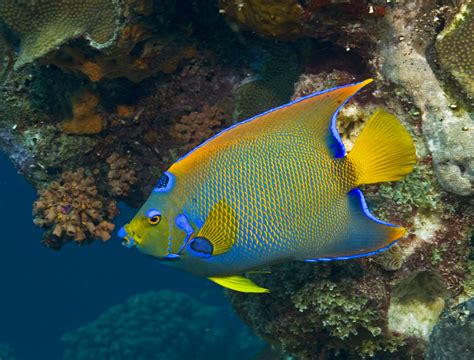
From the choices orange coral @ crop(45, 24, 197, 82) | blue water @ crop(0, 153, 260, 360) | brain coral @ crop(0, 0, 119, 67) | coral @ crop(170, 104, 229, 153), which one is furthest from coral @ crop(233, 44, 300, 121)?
blue water @ crop(0, 153, 260, 360)

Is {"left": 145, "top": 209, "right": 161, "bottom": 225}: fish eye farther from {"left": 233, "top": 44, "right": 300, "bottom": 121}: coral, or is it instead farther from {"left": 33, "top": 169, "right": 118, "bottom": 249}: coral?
{"left": 33, "top": 169, "right": 118, "bottom": 249}: coral

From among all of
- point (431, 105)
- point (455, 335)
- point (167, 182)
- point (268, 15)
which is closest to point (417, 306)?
point (455, 335)

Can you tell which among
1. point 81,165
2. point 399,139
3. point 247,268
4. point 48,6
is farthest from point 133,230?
point 81,165

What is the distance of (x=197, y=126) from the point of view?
488 centimetres

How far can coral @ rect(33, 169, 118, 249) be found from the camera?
479cm

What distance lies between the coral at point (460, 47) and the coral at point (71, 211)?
144 inches

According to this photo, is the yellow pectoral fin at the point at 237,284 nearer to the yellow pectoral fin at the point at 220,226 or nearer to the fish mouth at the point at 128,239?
the yellow pectoral fin at the point at 220,226

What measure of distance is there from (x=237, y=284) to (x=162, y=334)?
13.7 meters

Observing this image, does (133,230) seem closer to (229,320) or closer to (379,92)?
(379,92)

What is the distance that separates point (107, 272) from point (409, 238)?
32807 mm

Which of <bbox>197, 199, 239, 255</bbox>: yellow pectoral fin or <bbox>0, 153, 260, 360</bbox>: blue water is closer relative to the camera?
<bbox>197, 199, 239, 255</bbox>: yellow pectoral fin

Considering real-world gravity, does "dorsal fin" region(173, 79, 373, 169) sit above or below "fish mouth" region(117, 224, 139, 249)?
above

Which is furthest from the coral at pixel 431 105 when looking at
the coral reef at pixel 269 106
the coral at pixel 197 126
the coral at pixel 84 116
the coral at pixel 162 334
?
the coral at pixel 162 334

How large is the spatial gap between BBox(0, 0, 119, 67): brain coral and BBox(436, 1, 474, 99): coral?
255 centimetres
